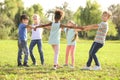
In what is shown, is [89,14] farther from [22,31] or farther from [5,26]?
[22,31]

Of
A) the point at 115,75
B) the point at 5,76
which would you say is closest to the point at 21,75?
the point at 5,76

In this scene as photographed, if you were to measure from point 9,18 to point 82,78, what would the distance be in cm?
5734

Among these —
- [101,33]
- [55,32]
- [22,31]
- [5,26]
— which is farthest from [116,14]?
[55,32]

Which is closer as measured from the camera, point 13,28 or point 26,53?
point 26,53

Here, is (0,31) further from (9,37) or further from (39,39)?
(39,39)

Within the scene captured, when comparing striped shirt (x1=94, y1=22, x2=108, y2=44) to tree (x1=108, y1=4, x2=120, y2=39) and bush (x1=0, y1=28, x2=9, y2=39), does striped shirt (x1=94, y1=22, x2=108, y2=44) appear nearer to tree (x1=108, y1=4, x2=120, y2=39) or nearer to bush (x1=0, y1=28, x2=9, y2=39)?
bush (x1=0, y1=28, x2=9, y2=39)

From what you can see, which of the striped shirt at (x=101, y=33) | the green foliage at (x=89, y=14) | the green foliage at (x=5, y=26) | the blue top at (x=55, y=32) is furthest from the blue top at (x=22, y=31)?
the green foliage at (x=89, y=14)

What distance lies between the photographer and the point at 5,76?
9.20 meters

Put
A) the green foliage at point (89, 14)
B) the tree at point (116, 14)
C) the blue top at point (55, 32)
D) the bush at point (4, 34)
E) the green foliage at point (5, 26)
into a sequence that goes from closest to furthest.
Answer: the blue top at point (55, 32)
the bush at point (4, 34)
the green foliage at point (5, 26)
the green foliage at point (89, 14)
the tree at point (116, 14)

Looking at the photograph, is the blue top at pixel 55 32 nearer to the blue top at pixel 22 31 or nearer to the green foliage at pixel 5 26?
the blue top at pixel 22 31

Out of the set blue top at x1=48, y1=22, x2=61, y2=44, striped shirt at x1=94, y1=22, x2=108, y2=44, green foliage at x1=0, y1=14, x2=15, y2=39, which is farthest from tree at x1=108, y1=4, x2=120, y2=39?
blue top at x1=48, y1=22, x2=61, y2=44

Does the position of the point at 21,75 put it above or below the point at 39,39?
below

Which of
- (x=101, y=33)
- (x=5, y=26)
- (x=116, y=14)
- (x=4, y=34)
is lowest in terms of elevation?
(x=4, y=34)

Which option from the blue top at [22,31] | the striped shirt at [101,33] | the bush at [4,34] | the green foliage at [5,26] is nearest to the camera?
the striped shirt at [101,33]
